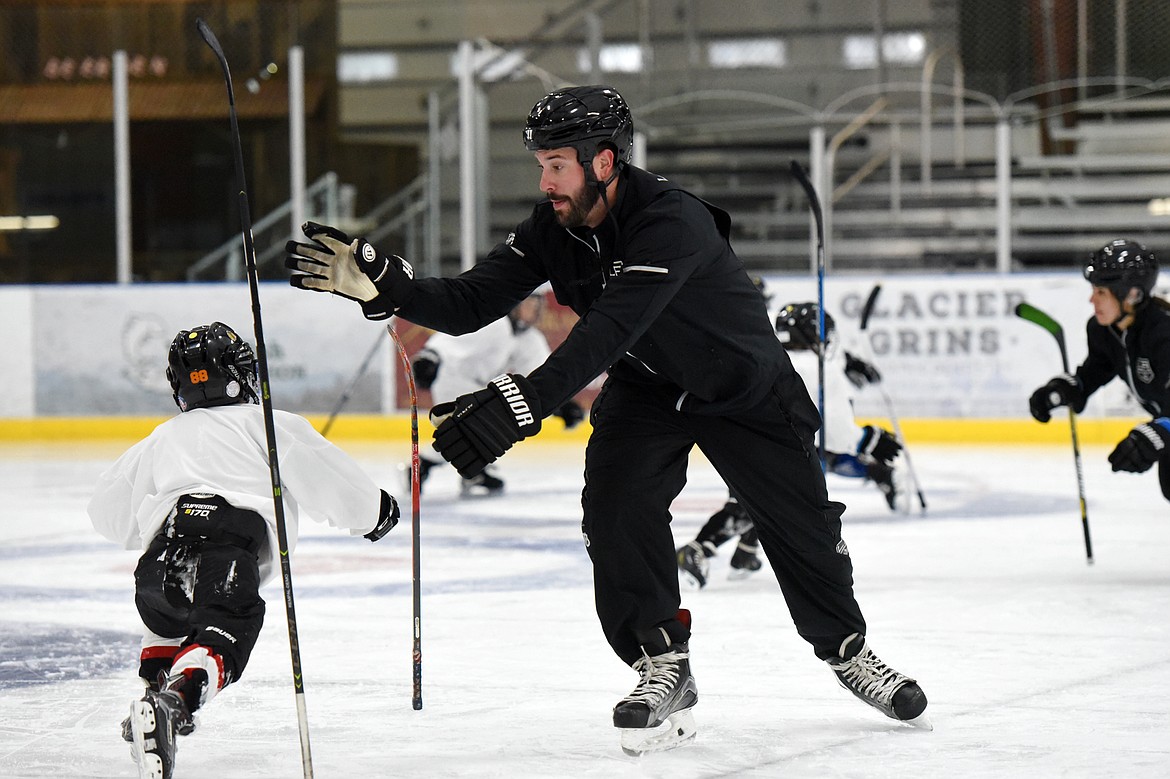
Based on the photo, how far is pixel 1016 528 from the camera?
6.73m

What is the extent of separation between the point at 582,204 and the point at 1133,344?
272cm

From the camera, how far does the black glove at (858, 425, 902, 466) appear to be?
6734mm

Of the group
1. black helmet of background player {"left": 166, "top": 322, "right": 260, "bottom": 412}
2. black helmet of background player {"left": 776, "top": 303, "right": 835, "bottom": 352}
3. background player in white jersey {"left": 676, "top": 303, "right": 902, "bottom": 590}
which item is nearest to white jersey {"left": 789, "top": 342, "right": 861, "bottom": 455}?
background player in white jersey {"left": 676, "top": 303, "right": 902, "bottom": 590}

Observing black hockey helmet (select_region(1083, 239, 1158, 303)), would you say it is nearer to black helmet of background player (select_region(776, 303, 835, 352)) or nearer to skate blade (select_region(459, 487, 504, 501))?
black helmet of background player (select_region(776, 303, 835, 352))

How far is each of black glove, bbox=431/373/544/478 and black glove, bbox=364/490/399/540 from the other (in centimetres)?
60

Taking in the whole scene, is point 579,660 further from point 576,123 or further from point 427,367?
point 427,367

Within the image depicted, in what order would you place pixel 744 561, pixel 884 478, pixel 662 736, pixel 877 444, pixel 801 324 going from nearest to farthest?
pixel 662 736 < pixel 744 561 < pixel 801 324 < pixel 877 444 < pixel 884 478

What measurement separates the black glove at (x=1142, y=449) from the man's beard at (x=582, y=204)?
2.41 meters

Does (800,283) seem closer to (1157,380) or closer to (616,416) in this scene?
(1157,380)

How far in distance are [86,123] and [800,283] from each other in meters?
5.54

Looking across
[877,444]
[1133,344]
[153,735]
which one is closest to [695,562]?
[1133,344]

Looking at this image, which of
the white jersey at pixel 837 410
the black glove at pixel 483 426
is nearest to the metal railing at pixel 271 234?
the white jersey at pixel 837 410

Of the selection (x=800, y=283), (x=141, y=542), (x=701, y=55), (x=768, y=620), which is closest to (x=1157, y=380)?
(x=768, y=620)

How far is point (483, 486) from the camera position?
8297 mm
